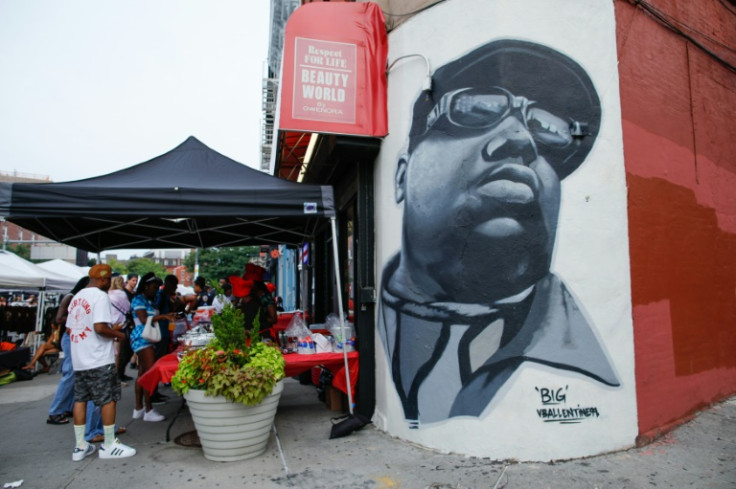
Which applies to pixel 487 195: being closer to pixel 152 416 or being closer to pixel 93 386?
pixel 93 386

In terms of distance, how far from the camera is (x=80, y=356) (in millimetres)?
4645

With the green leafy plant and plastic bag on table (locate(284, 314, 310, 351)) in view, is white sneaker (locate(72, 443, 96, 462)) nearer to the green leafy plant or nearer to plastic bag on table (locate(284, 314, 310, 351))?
the green leafy plant

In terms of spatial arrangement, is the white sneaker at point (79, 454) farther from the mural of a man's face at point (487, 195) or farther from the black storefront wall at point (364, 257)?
the mural of a man's face at point (487, 195)

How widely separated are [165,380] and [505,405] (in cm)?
356

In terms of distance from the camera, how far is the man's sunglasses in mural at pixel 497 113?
4.77m

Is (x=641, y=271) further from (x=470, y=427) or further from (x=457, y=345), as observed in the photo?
(x=470, y=427)

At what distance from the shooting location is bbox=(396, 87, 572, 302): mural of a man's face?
4.66m

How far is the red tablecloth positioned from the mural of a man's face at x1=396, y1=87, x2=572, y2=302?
1.65 m

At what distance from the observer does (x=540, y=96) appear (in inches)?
190

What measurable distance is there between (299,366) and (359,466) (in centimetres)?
151

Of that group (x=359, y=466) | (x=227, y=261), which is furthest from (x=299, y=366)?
(x=227, y=261)

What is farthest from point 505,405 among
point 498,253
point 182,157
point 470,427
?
point 182,157

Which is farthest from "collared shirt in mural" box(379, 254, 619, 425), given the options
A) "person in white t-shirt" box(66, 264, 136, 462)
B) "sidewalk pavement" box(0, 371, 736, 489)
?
"person in white t-shirt" box(66, 264, 136, 462)

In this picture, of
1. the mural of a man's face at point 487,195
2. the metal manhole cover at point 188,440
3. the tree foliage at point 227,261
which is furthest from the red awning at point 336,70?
the tree foliage at point 227,261
